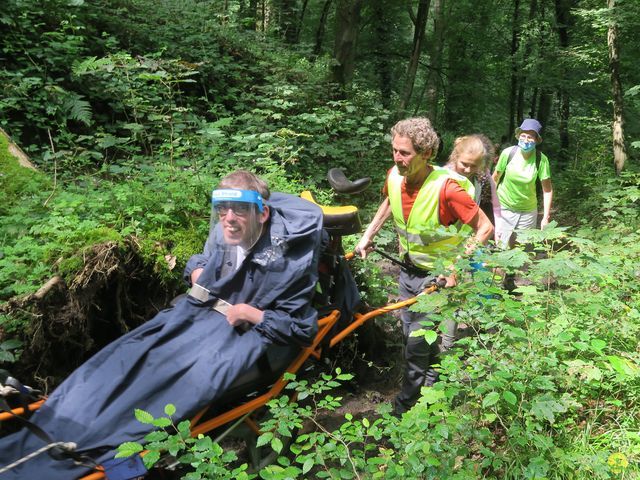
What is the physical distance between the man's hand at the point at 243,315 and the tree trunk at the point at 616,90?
7.93m

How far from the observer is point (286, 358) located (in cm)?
283

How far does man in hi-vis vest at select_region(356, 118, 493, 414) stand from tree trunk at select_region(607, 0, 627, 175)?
20.8 feet

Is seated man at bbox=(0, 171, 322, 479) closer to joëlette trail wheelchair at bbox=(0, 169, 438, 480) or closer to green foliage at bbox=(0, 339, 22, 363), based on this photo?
joëlette trail wheelchair at bbox=(0, 169, 438, 480)

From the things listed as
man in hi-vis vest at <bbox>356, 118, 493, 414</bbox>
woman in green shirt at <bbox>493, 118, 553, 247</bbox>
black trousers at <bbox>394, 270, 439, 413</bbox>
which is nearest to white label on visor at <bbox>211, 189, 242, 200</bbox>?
man in hi-vis vest at <bbox>356, 118, 493, 414</bbox>

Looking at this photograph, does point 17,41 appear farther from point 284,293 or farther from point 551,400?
point 551,400

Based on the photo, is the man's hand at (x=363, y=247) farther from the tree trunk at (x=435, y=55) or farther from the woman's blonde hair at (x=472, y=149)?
the tree trunk at (x=435, y=55)

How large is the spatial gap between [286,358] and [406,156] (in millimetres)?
1621

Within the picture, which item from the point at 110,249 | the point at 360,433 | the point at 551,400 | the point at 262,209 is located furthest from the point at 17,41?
the point at 551,400

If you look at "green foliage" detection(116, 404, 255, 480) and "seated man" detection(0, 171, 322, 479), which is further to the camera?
"seated man" detection(0, 171, 322, 479)

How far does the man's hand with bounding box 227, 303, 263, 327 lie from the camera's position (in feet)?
8.85

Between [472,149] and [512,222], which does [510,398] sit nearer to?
[472,149]

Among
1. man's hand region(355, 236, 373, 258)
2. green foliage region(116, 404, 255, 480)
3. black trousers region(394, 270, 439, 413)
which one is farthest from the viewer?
man's hand region(355, 236, 373, 258)

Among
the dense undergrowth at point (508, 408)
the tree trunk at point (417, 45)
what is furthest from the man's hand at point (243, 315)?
the tree trunk at point (417, 45)

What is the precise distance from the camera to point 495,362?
2342 mm
